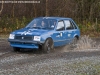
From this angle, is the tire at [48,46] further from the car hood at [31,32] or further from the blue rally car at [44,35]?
the car hood at [31,32]

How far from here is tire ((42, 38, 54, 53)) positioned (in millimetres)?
12875

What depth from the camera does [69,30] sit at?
14891mm

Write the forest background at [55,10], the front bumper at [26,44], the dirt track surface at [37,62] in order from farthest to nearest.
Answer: the forest background at [55,10] → the front bumper at [26,44] → the dirt track surface at [37,62]

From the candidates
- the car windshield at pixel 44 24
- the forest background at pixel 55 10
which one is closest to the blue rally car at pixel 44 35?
the car windshield at pixel 44 24

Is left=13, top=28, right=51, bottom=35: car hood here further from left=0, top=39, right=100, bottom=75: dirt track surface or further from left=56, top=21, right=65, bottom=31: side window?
left=56, top=21, right=65, bottom=31: side window

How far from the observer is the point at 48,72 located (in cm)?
880

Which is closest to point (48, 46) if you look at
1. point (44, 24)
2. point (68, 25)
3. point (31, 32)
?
point (31, 32)

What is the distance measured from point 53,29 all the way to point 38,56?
1900 millimetres

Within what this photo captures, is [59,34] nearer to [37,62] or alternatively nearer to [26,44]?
[26,44]

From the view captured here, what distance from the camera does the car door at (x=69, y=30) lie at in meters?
14.7

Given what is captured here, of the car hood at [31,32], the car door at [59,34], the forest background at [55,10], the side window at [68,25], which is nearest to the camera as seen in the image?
the car hood at [31,32]

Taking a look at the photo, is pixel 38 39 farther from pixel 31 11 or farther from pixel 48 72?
pixel 31 11

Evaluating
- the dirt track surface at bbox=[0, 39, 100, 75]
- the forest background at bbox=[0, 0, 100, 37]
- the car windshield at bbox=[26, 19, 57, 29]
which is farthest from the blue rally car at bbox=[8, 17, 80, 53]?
the forest background at bbox=[0, 0, 100, 37]

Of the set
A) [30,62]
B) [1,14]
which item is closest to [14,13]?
[1,14]
